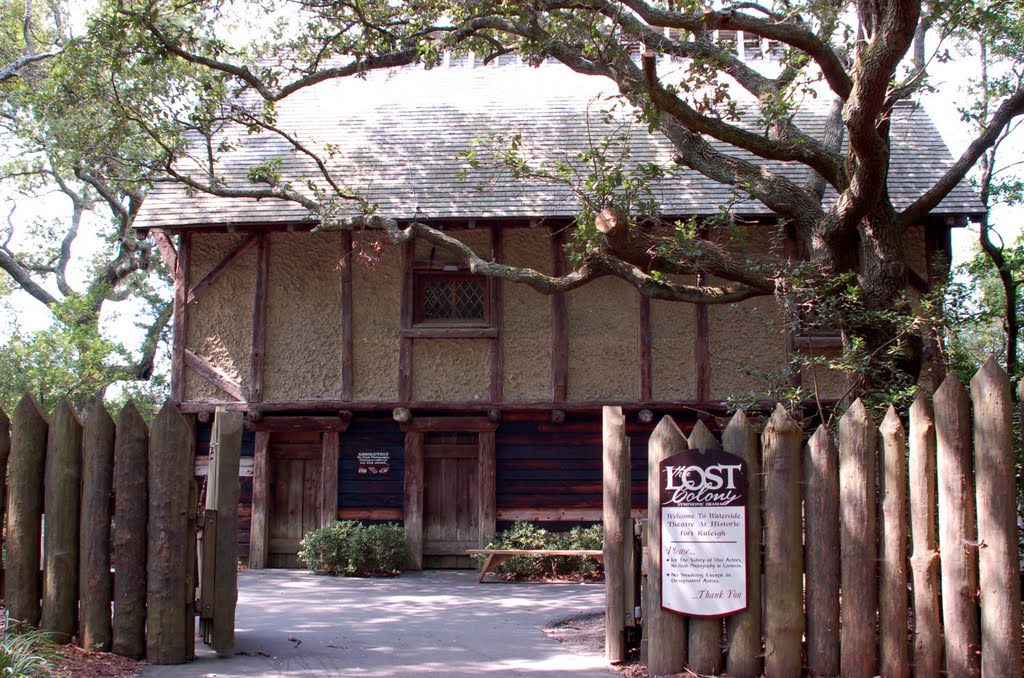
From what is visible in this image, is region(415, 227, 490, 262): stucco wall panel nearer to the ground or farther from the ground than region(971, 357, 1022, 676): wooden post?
farther from the ground

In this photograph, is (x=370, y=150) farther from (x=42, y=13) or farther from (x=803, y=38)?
(x=42, y=13)

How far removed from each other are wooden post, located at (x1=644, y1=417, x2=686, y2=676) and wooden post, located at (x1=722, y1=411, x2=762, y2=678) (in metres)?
0.31

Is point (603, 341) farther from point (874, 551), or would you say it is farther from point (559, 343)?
point (874, 551)

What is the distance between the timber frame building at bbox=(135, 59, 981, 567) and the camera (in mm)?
14555

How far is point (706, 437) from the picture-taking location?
6363 mm

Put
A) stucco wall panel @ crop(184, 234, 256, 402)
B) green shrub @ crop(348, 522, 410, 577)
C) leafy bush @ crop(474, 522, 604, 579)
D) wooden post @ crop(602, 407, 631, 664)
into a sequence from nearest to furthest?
wooden post @ crop(602, 407, 631, 664) → leafy bush @ crop(474, 522, 604, 579) → green shrub @ crop(348, 522, 410, 577) → stucco wall panel @ crop(184, 234, 256, 402)

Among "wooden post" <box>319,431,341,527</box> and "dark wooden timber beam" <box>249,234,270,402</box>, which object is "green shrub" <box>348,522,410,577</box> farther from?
"dark wooden timber beam" <box>249,234,270,402</box>

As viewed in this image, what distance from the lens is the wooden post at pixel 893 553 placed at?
5.77 m

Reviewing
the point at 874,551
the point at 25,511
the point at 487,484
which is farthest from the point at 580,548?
the point at 25,511

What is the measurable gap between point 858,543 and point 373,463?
1023 cm

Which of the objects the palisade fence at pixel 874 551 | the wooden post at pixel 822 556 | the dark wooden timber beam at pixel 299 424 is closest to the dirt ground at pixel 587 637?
the palisade fence at pixel 874 551

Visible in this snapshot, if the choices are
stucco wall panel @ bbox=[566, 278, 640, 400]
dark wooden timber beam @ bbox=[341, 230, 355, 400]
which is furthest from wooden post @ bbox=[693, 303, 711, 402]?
dark wooden timber beam @ bbox=[341, 230, 355, 400]

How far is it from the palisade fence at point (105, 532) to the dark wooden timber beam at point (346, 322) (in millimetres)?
7922

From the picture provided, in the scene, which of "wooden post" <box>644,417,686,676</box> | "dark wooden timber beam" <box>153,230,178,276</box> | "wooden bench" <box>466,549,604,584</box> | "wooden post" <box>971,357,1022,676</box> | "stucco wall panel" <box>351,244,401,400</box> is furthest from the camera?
"dark wooden timber beam" <box>153,230,178,276</box>
